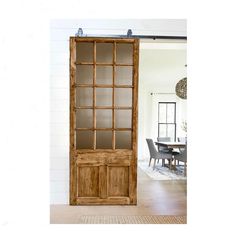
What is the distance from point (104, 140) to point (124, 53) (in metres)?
1.17

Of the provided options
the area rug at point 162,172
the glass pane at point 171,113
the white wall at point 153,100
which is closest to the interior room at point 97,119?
the area rug at point 162,172

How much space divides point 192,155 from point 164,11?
2.60 feet

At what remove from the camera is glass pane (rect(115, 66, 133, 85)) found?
4129 millimetres

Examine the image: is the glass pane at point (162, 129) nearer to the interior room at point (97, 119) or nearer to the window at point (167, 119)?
the window at point (167, 119)

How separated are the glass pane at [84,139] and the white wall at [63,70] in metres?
0.15

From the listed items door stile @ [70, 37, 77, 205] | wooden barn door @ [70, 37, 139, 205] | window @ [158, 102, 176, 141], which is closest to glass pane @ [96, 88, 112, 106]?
wooden barn door @ [70, 37, 139, 205]

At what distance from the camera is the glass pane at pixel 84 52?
161 inches

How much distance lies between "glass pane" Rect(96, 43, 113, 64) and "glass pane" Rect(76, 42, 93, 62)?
0.34ft

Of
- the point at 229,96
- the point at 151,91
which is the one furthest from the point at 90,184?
the point at 151,91

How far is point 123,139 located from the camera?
4.18 m

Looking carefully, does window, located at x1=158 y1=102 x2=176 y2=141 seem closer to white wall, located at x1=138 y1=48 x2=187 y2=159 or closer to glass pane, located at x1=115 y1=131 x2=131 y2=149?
white wall, located at x1=138 y1=48 x2=187 y2=159

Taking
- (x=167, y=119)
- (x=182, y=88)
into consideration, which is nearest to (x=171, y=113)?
(x=167, y=119)

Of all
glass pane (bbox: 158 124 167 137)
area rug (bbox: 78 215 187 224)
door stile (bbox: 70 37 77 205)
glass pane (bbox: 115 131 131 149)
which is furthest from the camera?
glass pane (bbox: 158 124 167 137)

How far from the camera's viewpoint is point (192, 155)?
5.55 feet
